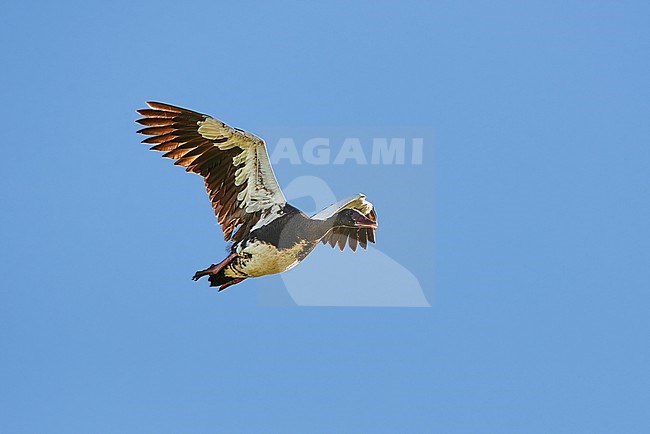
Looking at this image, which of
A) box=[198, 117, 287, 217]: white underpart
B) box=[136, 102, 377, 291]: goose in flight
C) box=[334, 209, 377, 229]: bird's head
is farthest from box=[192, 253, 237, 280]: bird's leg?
box=[334, 209, 377, 229]: bird's head

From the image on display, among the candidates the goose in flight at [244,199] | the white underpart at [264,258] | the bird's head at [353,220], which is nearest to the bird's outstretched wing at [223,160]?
the goose in flight at [244,199]

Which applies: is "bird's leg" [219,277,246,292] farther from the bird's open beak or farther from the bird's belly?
the bird's open beak

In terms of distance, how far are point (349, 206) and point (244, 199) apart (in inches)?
59.8

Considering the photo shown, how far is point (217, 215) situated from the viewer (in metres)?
20.7

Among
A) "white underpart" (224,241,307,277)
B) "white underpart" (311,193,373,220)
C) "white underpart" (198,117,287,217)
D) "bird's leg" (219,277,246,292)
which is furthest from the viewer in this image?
"bird's leg" (219,277,246,292)

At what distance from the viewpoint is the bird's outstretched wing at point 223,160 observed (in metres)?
19.9

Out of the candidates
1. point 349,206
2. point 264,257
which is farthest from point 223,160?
point 349,206

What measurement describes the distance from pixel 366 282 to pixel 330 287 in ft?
1.76

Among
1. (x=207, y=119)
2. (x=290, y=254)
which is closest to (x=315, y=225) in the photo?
(x=290, y=254)

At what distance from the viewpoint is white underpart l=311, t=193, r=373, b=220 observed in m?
20.1

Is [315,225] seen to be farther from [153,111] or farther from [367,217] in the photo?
[153,111]

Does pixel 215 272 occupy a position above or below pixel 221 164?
below

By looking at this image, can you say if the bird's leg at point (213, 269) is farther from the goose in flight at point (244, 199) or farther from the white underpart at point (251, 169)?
the white underpart at point (251, 169)

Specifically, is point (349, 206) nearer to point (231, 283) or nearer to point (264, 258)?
point (264, 258)
